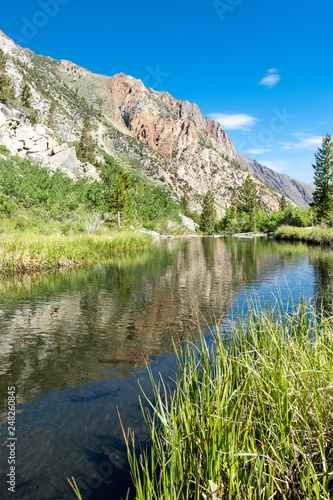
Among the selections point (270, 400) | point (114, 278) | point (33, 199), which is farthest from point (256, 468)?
point (33, 199)

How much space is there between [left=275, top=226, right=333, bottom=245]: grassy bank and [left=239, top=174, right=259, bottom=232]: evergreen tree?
156 feet

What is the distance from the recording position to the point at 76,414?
536 centimetres

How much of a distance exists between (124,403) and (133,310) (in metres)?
6.54

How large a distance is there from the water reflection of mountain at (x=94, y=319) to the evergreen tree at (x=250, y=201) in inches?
4048

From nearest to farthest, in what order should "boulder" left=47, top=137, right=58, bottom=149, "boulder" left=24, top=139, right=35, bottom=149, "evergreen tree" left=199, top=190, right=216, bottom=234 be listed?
"boulder" left=24, top=139, right=35, bottom=149 < "boulder" left=47, top=137, right=58, bottom=149 < "evergreen tree" left=199, top=190, right=216, bottom=234

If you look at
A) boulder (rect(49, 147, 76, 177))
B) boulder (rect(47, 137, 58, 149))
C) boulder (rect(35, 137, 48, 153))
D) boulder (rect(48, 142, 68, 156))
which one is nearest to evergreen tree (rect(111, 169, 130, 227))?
boulder (rect(49, 147, 76, 177))

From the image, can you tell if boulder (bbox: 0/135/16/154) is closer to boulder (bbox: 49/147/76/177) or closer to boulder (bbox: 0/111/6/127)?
boulder (bbox: 0/111/6/127)

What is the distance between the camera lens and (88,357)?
25.5 feet

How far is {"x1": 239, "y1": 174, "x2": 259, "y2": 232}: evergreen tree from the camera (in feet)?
389

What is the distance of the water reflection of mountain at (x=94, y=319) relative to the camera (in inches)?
282

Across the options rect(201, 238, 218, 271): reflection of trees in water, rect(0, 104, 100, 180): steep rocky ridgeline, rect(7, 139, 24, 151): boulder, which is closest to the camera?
rect(201, 238, 218, 271): reflection of trees in water

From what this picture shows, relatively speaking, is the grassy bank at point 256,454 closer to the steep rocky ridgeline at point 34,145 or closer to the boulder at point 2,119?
the steep rocky ridgeline at point 34,145

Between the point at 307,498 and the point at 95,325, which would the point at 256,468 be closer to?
the point at 307,498

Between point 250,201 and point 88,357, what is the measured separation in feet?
429
